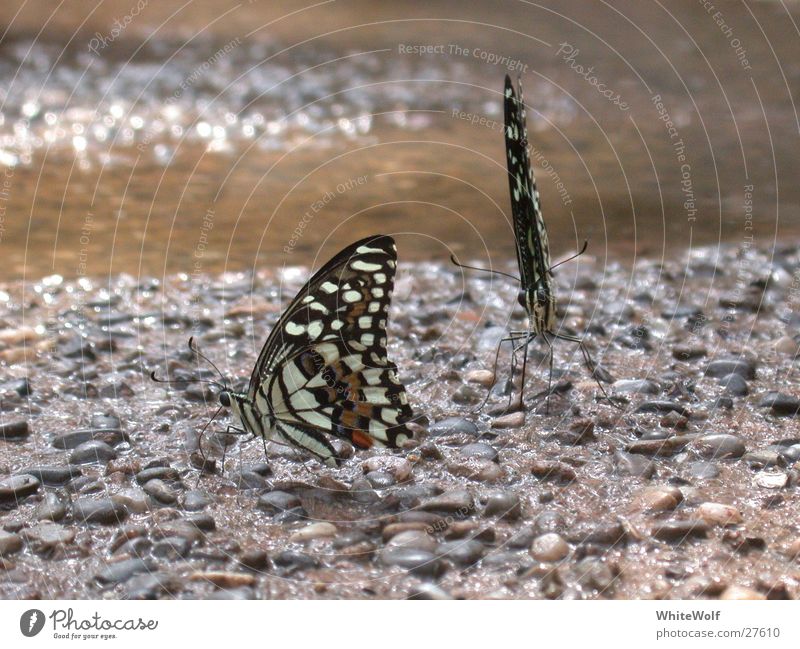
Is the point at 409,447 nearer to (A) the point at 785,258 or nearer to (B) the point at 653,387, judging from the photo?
(B) the point at 653,387

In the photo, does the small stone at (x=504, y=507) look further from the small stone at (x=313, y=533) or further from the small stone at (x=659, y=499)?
the small stone at (x=313, y=533)

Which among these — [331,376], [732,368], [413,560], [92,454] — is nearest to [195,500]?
[92,454]

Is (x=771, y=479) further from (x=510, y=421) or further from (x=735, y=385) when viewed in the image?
(x=510, y=421)

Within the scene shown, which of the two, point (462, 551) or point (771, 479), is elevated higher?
point (771, 479)

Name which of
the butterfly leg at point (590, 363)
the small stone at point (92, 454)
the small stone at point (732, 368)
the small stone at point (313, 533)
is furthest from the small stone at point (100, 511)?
the small stone at point (732, 368)

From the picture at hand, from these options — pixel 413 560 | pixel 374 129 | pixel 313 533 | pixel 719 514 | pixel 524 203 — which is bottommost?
pixel 413 560

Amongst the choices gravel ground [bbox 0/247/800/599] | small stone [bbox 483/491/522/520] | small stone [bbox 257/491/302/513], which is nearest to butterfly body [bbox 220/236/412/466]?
gravel ground [bbox 0/247/800/599]
